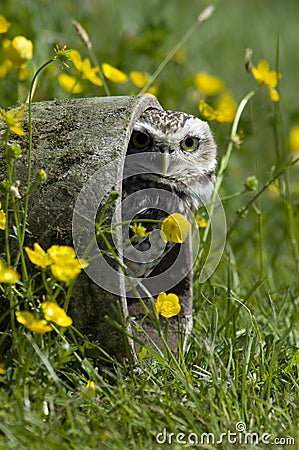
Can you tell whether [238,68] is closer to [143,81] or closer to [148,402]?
[143,81]

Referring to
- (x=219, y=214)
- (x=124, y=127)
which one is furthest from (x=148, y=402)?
(x=219, y=214)

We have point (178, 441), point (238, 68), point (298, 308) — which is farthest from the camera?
point (238, 68)

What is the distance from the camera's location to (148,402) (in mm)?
1993

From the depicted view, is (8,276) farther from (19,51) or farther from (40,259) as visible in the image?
(19,51)

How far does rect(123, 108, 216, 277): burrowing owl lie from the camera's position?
2.59 meters

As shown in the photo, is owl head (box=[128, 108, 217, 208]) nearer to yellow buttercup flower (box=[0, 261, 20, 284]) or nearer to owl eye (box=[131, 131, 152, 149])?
owl eye (box=[131, 131, 152, 149])

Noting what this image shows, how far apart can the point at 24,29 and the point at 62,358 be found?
7.13ft

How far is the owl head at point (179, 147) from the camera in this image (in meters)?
2.60

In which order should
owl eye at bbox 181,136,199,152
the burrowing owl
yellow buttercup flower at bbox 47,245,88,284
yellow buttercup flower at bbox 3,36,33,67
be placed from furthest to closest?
owl eye at bbox 181,136,199,152
the burrowing owl
yellow buttercup flower at bbox 3,36,33,67
yellow buttercup flower at bbox 47,245,88,284

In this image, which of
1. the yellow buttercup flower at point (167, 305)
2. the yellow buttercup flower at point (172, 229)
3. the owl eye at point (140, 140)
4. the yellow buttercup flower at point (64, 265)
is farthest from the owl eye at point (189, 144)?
the yellow buttercup flower at point (64, 265)

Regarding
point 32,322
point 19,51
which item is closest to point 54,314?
point 32,322

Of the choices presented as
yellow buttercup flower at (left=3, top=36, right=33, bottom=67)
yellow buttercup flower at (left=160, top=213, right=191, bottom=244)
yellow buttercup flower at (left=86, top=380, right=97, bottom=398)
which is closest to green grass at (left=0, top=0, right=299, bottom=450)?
yellow buttercup flower at (left=86, top=380, right=97, bottom=398)

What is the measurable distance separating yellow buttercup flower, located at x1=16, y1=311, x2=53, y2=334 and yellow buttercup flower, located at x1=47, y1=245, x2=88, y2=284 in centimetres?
12

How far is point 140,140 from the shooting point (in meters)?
2.65
